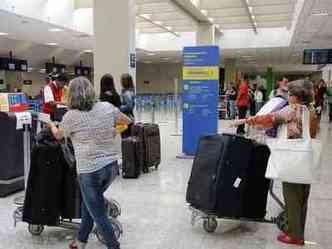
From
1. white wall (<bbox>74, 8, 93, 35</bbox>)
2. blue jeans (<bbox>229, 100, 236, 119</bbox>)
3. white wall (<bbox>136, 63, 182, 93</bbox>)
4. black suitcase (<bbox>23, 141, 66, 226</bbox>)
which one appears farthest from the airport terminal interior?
white wall (<bbox>136, 63, 182, 93</bbox>)

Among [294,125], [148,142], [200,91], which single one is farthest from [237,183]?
[200,91]

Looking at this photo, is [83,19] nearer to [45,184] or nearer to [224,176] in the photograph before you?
[45,184]

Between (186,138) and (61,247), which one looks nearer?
(61,247)

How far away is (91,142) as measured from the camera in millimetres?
2648

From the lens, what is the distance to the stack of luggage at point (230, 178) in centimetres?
335

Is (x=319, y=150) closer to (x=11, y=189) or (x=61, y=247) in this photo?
(x=61, y=247)

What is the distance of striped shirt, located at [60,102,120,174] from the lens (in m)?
2.64

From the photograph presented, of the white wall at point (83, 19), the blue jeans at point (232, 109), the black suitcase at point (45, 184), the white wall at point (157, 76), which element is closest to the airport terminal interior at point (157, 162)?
the black suitcase at point (45, 184)

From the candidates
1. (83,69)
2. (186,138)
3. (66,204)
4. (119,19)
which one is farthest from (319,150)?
(83,69)

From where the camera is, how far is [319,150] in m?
3.18

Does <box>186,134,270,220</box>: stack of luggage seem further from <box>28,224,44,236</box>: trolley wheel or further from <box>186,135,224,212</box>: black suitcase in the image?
<box>28,224,44,236</box>: trolley wheel

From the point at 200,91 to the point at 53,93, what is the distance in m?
2.81

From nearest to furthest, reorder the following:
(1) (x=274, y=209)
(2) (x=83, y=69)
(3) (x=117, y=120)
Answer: (3) (x=117, y=120), (1) (x=274, y=209), (2) (x=83, y=69)

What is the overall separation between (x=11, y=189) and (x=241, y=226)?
2591 millimetres
